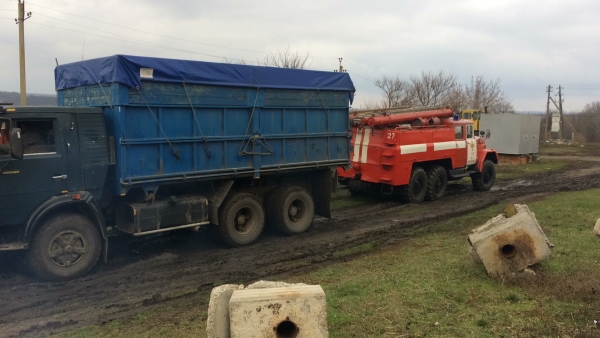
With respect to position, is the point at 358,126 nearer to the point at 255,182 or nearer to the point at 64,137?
the point at 255,182

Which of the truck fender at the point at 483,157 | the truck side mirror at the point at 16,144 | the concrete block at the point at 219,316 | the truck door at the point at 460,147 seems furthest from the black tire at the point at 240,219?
the truck fender at the point at 483,157

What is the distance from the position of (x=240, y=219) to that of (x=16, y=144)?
4230mm

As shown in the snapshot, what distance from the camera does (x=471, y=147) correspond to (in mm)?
17016

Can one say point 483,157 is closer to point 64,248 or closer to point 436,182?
point 436,182

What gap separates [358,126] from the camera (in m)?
14.8

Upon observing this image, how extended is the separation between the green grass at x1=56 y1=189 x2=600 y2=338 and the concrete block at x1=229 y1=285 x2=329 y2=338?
1023 mm

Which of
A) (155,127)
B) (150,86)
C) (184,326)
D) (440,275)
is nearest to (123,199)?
(155,127)

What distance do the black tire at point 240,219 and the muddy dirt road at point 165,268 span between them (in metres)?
0.26

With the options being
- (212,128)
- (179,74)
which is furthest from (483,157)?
(179,74)

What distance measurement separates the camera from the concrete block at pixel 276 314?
400 cm

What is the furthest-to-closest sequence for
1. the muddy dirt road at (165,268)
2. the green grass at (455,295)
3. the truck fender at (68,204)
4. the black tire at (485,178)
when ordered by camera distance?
the black tire at (485,178) < the truck fender at (68,204) < the muddy dirt road at (165,268) < the green grass at (455,295)

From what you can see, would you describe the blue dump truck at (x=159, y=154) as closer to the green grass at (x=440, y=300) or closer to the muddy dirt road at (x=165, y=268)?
the muddy dirt road at (x=165, y=268)

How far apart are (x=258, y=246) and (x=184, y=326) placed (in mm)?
4442

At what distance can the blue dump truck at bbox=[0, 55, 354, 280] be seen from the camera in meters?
7.60
